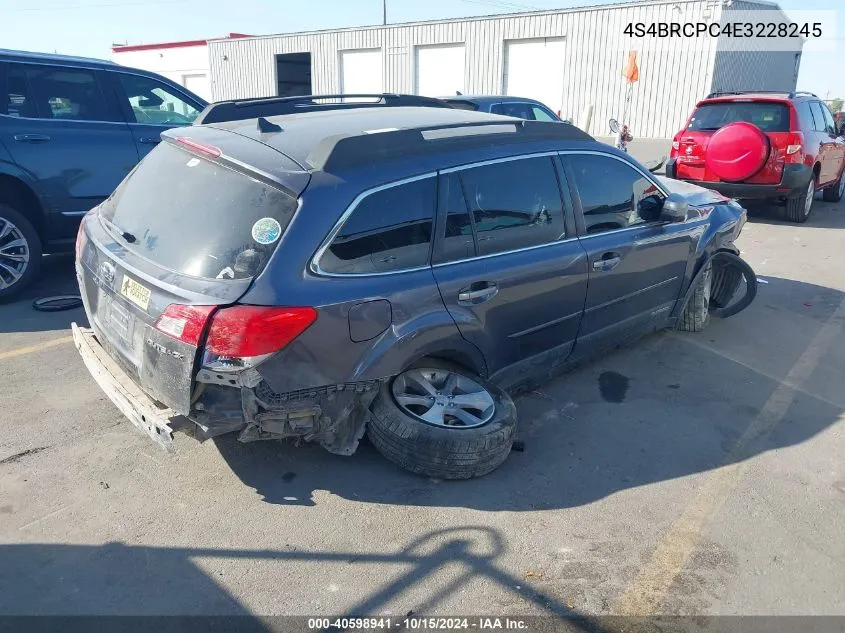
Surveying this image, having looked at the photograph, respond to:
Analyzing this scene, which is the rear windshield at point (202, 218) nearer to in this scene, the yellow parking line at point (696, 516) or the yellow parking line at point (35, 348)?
the yellow parking line at point (35, 348)

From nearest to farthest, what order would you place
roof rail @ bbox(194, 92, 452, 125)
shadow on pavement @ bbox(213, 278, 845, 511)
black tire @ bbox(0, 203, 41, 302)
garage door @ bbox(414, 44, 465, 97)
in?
shadow on pavement @ bbox(213, 278, 845, 511) → roof rail @ bbox(194, 92, 452, 125) → black tire @ bbox(0, 203, 41, 302) → garage door @ bbox(414, 44, 465, 97)

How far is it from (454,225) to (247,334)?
4.10 ft

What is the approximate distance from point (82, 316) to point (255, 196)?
10.7 ft

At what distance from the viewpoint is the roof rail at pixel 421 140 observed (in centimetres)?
312

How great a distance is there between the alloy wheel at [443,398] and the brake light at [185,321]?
105 cm

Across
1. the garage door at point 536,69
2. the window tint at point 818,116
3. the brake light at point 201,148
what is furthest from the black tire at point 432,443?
the garage door at point 536,69

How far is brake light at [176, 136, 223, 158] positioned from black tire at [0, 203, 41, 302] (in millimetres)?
2935

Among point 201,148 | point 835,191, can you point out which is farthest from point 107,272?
point 835,191

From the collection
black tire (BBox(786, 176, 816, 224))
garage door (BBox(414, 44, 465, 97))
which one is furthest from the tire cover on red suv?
garage door (BBox(414, 44, 465, 97))

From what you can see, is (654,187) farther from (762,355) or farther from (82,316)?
(82,316)

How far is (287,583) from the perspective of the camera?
8.99 feet

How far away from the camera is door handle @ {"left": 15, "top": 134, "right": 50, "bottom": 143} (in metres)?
5.64

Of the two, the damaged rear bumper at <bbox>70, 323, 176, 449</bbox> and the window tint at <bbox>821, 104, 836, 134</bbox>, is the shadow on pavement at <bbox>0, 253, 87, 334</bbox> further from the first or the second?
the window tint at <bbox>821, 104, 836, 134</bbox>

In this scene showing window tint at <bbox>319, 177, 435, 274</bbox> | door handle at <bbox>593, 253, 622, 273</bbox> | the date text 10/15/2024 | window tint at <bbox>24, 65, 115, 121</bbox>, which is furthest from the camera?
window tint at <bbox>24, 65, 115, 121</bbox>
